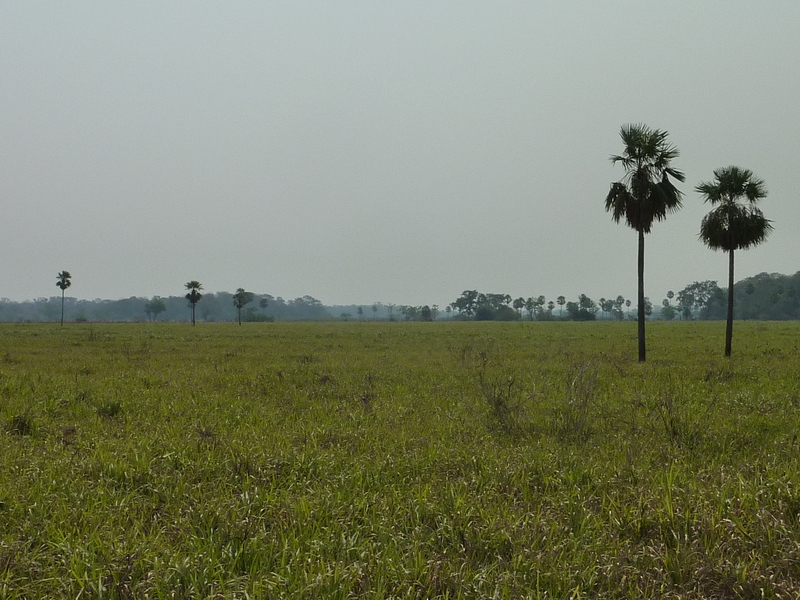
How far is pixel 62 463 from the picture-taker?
21.5ft

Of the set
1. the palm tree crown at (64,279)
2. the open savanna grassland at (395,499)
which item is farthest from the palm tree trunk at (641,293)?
the palm tree crown at (64,279)

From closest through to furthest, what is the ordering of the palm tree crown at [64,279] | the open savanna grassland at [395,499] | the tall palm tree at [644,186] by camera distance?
1. the open savanna grassland at [395,499]
2. the tall palm tree at [644,186]
3. the palm tree crown at [64,279]

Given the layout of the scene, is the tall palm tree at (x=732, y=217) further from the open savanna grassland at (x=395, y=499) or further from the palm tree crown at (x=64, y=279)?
the palm tree crown at (x=64, y=279)

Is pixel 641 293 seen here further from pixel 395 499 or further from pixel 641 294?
pixel 395 499

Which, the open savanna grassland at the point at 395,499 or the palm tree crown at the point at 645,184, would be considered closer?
the open savanna grassland at the point at 395,499

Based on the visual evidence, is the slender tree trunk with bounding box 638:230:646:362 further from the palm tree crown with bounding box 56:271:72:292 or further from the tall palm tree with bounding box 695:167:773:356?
the palm tree crown with bounding box 56:271:72:292

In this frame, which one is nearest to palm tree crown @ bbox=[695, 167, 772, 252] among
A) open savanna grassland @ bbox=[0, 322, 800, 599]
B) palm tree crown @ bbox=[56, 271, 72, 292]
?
open savanna grassland @ bbox=[0, 322, 800, 599]

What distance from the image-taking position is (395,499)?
5.60 m

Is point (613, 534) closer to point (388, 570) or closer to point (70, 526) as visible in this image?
point (388, 570)

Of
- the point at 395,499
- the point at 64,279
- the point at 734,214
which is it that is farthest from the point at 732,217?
the point at 64,279

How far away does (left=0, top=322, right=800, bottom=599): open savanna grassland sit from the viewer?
4.01 metres

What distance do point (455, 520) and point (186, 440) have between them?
4.84m

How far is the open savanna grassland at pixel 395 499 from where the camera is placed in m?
4.01

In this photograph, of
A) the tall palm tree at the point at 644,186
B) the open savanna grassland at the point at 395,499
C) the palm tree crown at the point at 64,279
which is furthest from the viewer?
the palm tree crown at the point at 64,279
